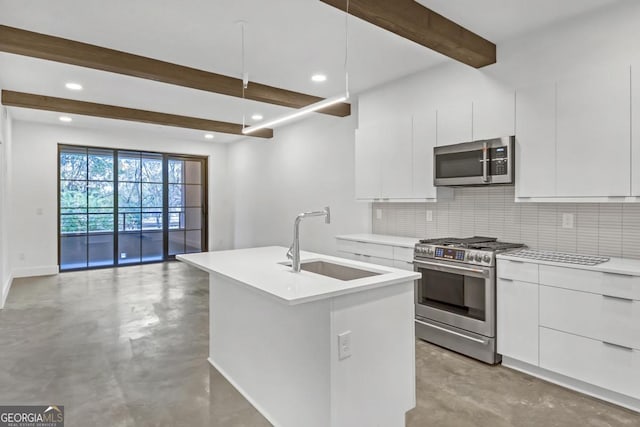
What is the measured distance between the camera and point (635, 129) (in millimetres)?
2465

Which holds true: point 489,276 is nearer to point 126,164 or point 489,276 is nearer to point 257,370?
point 257,370

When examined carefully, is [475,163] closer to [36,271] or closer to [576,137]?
[576,137]

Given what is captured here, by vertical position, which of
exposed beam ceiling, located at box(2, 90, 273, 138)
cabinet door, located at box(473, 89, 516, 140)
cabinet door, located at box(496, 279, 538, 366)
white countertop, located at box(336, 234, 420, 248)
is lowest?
cabinet door, located at box(496, 279, 538, 366)

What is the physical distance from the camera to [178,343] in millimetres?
3492

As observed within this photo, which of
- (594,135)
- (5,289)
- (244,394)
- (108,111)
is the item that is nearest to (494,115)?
(594,135)

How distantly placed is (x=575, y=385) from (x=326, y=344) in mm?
1951

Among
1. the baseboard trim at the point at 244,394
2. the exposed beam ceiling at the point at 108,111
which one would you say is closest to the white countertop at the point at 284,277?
the baseboard trim at the point at 244,394

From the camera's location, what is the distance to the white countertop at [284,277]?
1826 millimetres

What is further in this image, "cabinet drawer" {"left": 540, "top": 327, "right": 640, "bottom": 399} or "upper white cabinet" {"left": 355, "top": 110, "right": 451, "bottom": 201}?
"upper white cabinet" {"left": 355, "top": 110, "right": 451, "bottom": 201}

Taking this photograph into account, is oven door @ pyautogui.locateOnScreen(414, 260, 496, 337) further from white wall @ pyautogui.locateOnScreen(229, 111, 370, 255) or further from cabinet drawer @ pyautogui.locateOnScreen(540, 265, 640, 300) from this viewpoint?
white wall @ pyautogui.locateOnScreen(229, 111, 370, 255)

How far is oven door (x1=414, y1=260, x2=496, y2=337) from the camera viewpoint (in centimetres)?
300

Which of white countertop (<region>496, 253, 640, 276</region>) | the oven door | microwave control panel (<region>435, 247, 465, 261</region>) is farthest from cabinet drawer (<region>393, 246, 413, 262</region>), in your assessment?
white countertop (<region>496, 253, 640, 276</region>)

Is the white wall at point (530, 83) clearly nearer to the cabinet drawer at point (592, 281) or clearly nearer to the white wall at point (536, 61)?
the white wall at point (536, 61)

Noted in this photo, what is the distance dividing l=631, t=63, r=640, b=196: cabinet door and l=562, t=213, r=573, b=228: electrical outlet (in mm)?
578
